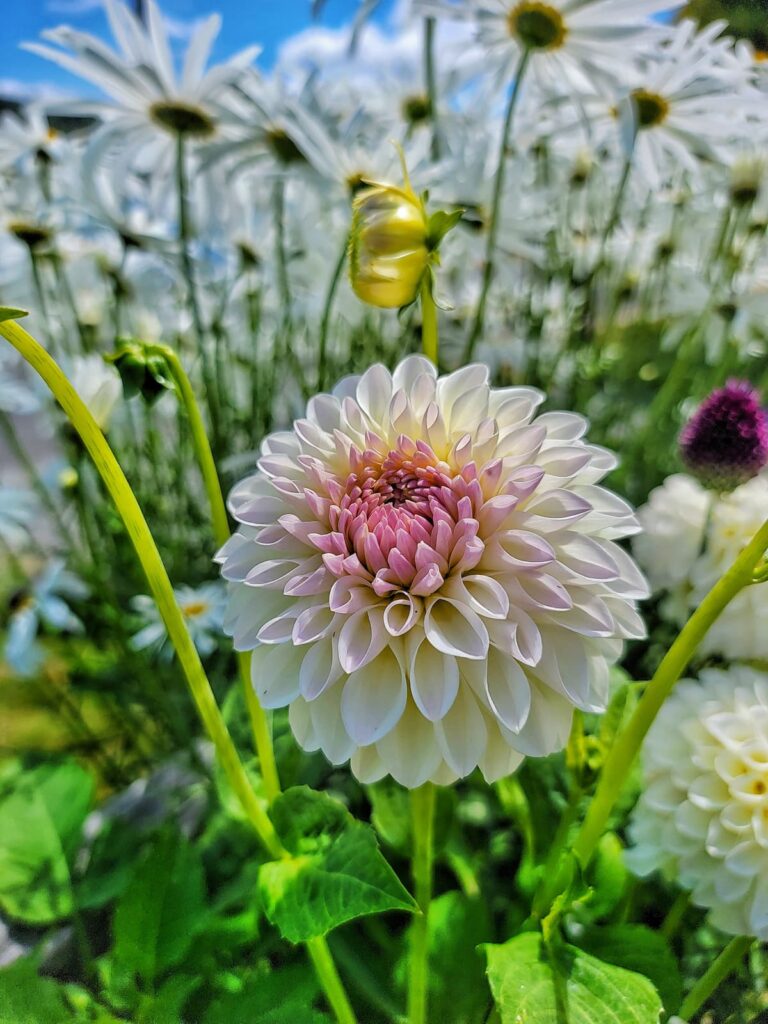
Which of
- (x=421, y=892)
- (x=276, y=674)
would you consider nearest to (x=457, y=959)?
(x=421, y=892)

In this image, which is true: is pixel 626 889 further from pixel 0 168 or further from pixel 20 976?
pixel 0 168

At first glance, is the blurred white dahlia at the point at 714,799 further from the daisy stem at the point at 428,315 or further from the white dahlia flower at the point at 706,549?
the daisy stem at the point at 428,315

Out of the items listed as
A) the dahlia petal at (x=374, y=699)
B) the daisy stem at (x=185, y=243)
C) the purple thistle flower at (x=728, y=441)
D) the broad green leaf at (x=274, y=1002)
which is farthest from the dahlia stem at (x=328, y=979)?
the daisy stem at (x=185, y=243)

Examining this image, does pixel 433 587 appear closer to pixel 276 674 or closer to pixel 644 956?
pixel 276 674

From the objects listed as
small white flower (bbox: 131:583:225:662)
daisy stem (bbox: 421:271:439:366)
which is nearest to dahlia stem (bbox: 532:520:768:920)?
daisy stem (bbox: 421:271:439:366)

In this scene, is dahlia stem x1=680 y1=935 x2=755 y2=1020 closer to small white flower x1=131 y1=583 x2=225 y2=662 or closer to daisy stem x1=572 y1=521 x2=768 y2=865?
daisy stem x1=572 y1=521 x2=768 y2=865

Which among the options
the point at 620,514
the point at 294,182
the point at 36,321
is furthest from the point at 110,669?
the point at 620,514

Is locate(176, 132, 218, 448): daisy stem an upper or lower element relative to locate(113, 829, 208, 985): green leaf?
upper

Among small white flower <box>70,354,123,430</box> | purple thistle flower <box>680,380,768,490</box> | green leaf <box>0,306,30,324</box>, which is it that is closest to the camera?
green leaf <box>0,306,30,324</box>
